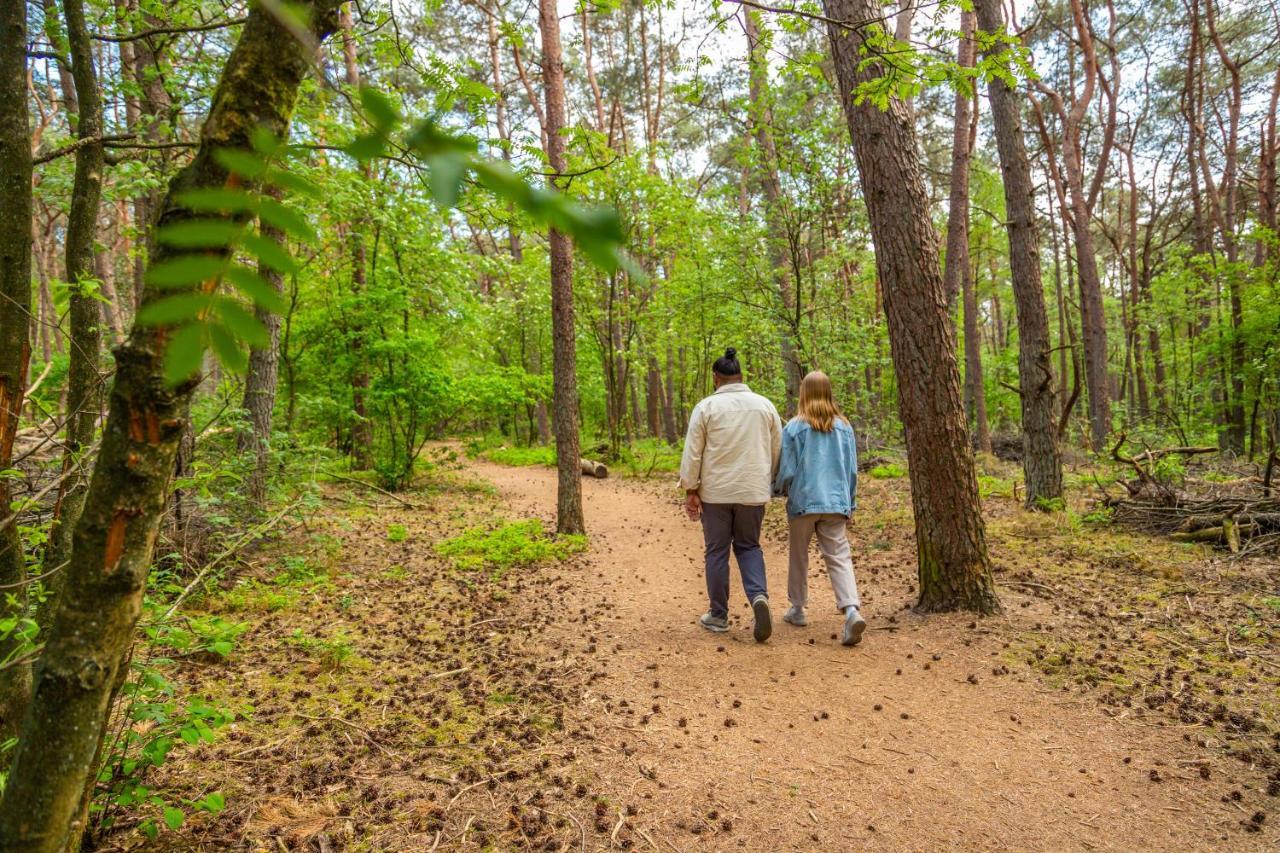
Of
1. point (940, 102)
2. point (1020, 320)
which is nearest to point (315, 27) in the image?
point (1020, 320)

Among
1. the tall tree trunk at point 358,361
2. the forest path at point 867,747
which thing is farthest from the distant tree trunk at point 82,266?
the tall tree trunk at point 358,361

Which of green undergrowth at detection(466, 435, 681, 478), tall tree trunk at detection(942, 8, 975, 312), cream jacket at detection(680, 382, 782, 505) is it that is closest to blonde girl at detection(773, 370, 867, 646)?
cream jacket at detection(680, 382, 782, 505)

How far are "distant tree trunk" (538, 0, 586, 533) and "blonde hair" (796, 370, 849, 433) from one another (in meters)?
3.50

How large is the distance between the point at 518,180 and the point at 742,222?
11.1 meters

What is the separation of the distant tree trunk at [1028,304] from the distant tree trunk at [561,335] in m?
5.34

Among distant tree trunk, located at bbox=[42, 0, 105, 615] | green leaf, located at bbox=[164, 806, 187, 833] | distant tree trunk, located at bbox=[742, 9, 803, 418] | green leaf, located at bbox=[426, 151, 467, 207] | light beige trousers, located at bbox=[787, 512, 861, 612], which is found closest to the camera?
green leaf, located at bbox=[426, 151, 467, 207]

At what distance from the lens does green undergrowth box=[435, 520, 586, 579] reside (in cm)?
663

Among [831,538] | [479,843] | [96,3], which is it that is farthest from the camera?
[831,538]

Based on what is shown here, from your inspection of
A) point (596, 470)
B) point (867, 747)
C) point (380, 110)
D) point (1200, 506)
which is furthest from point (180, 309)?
point (596, 470)

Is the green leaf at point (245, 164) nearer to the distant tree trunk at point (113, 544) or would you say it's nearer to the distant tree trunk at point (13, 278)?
the distant tree trunk at point (113, 544)

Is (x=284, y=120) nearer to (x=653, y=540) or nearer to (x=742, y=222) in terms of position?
(x=653, y=540)

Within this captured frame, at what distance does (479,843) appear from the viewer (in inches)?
99.1

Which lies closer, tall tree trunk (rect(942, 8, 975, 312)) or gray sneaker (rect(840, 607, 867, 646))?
gray sneaker (rect(840, 607, 867, 646))

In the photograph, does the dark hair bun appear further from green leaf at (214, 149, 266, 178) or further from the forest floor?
green leaf at (214, 149, 266, 178)
